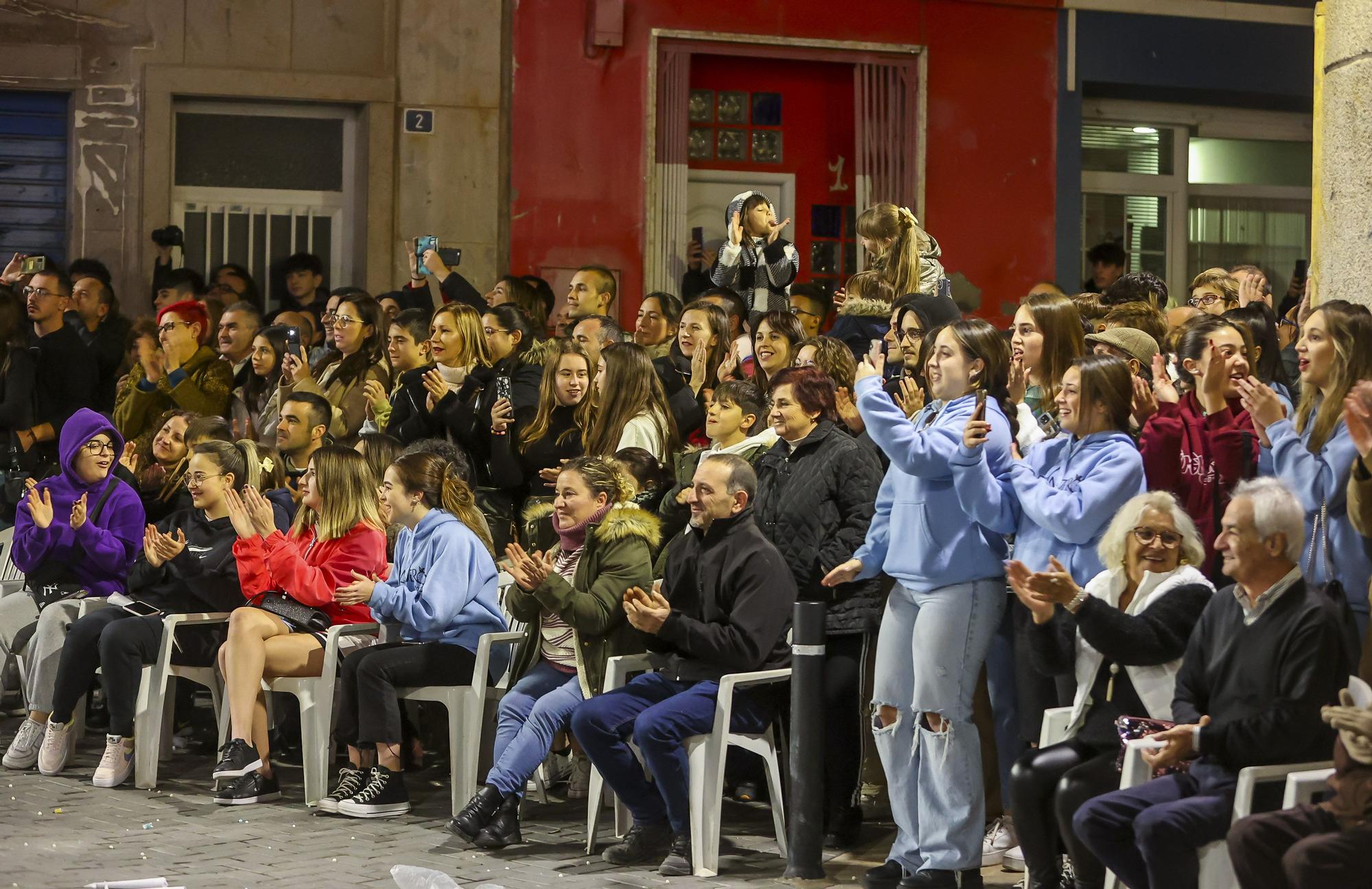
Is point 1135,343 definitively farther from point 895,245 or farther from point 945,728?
point 945,728

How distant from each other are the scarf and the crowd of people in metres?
0.01

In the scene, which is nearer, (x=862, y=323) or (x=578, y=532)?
(x=578, y=532)

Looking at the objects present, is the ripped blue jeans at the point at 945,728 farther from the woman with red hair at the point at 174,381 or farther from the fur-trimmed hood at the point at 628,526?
the woman with red hair at the point at 174,381

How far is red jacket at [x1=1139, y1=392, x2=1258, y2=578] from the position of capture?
6.21 m

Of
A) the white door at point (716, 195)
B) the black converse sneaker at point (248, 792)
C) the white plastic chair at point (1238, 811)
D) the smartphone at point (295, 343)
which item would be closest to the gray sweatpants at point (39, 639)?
the black converse sneaker at point (248, 792)

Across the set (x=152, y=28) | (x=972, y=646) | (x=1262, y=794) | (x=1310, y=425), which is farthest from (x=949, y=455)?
(x=152, y=28)

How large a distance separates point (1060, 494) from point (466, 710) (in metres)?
2.74

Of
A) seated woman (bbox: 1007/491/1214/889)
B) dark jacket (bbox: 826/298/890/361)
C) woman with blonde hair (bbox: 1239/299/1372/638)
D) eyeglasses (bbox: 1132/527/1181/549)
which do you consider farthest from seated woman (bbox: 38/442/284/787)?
woman with blonde hair (bbox: 1239/299/1372/638)

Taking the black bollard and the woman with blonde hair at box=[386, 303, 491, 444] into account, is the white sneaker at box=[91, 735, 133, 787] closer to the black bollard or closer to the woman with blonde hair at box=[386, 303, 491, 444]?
the woman with blonde hair at box=[386, 303, 491, 444]

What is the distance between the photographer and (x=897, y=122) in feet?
46.9

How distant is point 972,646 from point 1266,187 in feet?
35.4

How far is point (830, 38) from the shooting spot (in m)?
14.1

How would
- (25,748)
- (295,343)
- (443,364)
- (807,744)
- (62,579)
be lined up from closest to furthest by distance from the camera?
(807,744), (25,748), (62,579), (443,364), (295,343)

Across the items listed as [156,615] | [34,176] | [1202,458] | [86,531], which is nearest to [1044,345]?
[1202,458]
